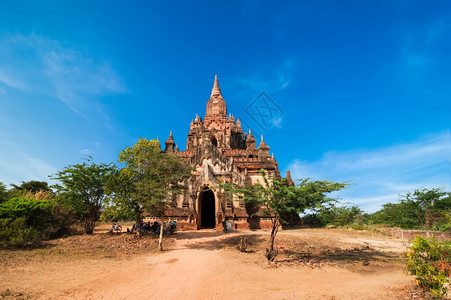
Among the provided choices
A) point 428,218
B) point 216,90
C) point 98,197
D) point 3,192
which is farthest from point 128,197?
point 216,90

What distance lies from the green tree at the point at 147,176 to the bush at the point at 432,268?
39.6 feet

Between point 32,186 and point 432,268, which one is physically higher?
point 32,186

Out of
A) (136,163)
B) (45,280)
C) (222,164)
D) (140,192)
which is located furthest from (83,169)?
(222,164)

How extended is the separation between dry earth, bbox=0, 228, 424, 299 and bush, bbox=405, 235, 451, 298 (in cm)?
66

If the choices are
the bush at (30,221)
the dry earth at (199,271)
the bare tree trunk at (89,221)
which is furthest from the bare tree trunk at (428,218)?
the bush at (30,221)

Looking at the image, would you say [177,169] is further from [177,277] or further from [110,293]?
[110,293]

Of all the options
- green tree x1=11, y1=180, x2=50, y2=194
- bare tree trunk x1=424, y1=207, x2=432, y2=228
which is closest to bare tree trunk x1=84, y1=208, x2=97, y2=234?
green tree x1=11, y1=180, x2=50, y2=194

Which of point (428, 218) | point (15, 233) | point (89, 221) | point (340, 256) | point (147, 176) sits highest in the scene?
point (147, 176)

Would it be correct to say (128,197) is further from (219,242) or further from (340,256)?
(340,256)

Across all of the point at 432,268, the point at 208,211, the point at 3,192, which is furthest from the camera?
the point at 208,211

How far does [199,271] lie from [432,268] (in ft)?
25.2

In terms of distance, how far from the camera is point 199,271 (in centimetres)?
965

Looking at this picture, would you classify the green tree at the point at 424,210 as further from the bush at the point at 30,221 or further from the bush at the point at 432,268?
the bush at the point at 30,221

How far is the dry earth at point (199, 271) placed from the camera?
23.7ft
